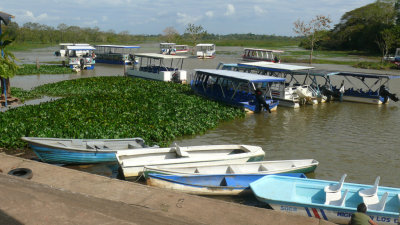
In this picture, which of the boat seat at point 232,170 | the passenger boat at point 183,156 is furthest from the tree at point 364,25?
the boat seat at point 232,170

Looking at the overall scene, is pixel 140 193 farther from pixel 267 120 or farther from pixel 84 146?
pixel 267 120

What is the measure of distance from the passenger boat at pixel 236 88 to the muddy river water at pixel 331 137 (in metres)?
Result: 1.01

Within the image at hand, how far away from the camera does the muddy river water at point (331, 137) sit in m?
12.9

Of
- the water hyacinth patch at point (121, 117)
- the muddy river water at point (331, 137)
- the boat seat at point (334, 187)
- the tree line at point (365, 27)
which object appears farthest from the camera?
the tree line at point (365, 27)

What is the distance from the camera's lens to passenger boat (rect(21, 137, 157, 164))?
11523 mm

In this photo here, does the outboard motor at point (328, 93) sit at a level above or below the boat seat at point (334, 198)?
above

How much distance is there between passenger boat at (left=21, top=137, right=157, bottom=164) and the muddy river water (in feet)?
1.75

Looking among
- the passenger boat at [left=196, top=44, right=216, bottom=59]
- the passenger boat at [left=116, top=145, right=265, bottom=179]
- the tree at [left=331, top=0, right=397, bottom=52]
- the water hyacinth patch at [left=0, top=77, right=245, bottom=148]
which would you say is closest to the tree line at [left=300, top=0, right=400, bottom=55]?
the tree at [left=331, top=0, right=397, bottom=52]

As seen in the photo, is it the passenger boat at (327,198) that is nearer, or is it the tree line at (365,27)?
the passenger boat at (327,198)

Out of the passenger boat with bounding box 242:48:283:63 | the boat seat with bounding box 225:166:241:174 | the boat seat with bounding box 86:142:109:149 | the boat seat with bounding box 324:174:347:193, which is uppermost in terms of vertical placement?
the passenger boat with bounding box 242:48:283:63

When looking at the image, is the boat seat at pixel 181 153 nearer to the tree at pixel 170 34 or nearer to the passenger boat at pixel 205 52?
the passenger boat at pixel 205 52

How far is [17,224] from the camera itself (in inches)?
243

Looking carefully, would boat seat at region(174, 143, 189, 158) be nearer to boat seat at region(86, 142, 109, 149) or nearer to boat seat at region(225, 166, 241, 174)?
boat seat at region(225, 166, 241, 174)

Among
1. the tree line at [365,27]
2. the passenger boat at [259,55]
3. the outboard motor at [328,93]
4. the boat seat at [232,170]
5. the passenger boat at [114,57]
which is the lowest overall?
the boat seat at [232,170]
